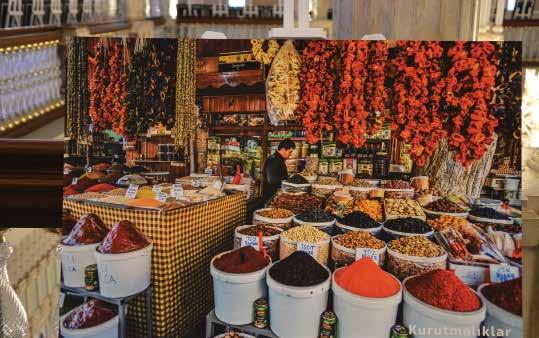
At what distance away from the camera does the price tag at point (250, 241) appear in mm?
1143

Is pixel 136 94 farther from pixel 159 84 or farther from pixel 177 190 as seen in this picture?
pixel 177 190

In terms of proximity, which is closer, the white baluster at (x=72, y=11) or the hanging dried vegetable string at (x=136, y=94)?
the hanging dried vegetable string at (x=136, y=94)

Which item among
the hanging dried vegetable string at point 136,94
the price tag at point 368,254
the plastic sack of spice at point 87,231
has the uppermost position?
the hanging dried vegetable string at point 136,94

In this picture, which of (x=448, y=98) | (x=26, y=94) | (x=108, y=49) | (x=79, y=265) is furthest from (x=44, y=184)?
(x=26, y=94)

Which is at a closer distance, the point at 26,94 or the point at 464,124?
the point at 464,124

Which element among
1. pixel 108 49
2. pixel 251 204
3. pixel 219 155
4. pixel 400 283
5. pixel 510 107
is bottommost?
pixel 400 283

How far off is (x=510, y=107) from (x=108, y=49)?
934 millimetres

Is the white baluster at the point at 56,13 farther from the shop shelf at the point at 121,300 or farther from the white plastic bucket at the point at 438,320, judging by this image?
the white plastic bucket at the point at 438,320

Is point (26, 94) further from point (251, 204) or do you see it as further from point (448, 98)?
point (448, 98)

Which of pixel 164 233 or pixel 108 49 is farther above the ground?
pixel 108 49

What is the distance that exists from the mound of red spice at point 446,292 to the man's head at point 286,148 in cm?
42

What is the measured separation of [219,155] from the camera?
1129 millimetres

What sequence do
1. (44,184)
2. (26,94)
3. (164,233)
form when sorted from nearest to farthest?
(44,184) → (164,233) → (26,94)

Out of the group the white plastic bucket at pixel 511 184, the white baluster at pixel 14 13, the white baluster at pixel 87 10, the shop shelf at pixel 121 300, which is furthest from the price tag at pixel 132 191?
the white baluster at pixel 87 10
